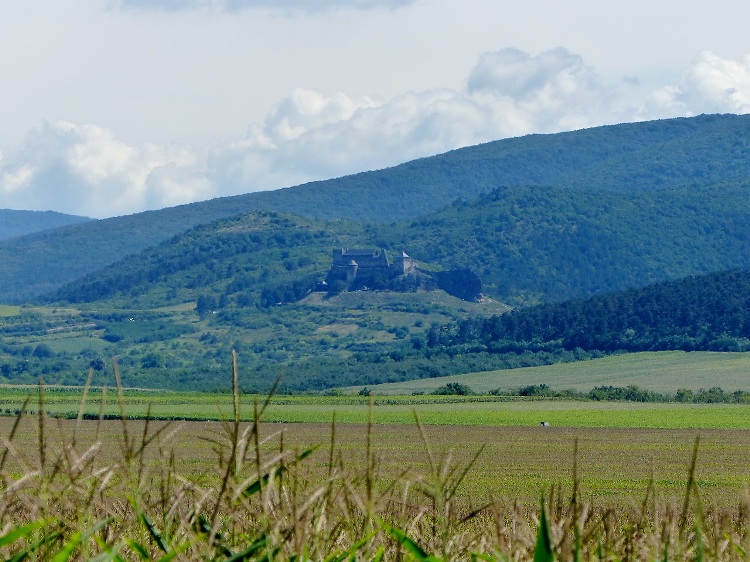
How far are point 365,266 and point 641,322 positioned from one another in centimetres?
6042

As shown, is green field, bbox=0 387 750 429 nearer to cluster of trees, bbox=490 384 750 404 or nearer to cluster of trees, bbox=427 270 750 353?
cluster of trees, bbox=490 384 750 404

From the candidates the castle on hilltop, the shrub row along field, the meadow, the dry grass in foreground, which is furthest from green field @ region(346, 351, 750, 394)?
the dry grass in foreground

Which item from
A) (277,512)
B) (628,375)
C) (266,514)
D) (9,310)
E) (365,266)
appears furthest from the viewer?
(9,310)

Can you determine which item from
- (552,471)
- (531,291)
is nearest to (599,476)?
(552,471)

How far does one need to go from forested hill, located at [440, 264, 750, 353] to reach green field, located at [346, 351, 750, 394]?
14.9 feet

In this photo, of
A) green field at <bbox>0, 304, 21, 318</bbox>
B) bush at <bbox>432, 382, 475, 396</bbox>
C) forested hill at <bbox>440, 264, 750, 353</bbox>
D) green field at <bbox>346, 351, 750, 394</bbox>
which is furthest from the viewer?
green field at <bbox>0, 304, 21, 318</bbox>

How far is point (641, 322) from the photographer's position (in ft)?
398

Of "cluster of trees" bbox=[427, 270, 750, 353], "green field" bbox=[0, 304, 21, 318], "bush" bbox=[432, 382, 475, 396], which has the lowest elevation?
"bush" bbox=[432, 382, 475, 396]

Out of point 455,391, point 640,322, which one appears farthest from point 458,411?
point 640,322

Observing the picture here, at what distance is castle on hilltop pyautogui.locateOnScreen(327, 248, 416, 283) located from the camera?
17462 centimetres

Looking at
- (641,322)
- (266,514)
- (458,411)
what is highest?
(641,322)

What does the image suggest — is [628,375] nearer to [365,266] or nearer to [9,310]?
[365,266]

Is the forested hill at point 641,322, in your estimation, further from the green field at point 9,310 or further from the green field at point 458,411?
the green field at point 9,310

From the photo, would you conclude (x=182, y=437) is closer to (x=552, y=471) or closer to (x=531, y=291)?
(x=552, y=471)
